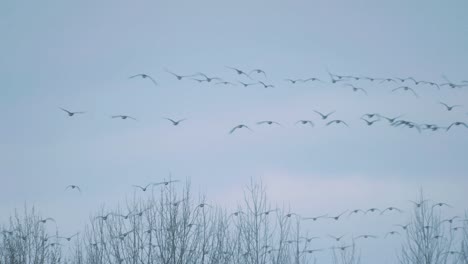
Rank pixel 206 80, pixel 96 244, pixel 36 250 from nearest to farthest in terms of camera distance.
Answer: pixel 206 80
pixel 96 244
pixel 36 250

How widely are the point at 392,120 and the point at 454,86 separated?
157 cm

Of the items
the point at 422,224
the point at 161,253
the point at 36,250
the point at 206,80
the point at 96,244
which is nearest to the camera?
the point at 206,80

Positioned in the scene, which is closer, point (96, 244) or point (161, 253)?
point (161, 253)

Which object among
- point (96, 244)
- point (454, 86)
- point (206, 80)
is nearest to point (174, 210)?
point (96, 244)

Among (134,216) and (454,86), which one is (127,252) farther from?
(454,86)

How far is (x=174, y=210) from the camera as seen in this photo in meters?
16.3

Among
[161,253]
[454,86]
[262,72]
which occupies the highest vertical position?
[262,72]

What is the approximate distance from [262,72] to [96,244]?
9.17 metres

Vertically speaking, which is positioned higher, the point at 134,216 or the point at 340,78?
the point at 340,78

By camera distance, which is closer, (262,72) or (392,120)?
(392,120)

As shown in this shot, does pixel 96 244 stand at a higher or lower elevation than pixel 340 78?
lower

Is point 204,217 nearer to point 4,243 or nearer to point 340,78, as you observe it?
point 340,78

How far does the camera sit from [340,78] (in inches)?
448

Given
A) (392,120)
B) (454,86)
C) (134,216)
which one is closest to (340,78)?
(392,120)
